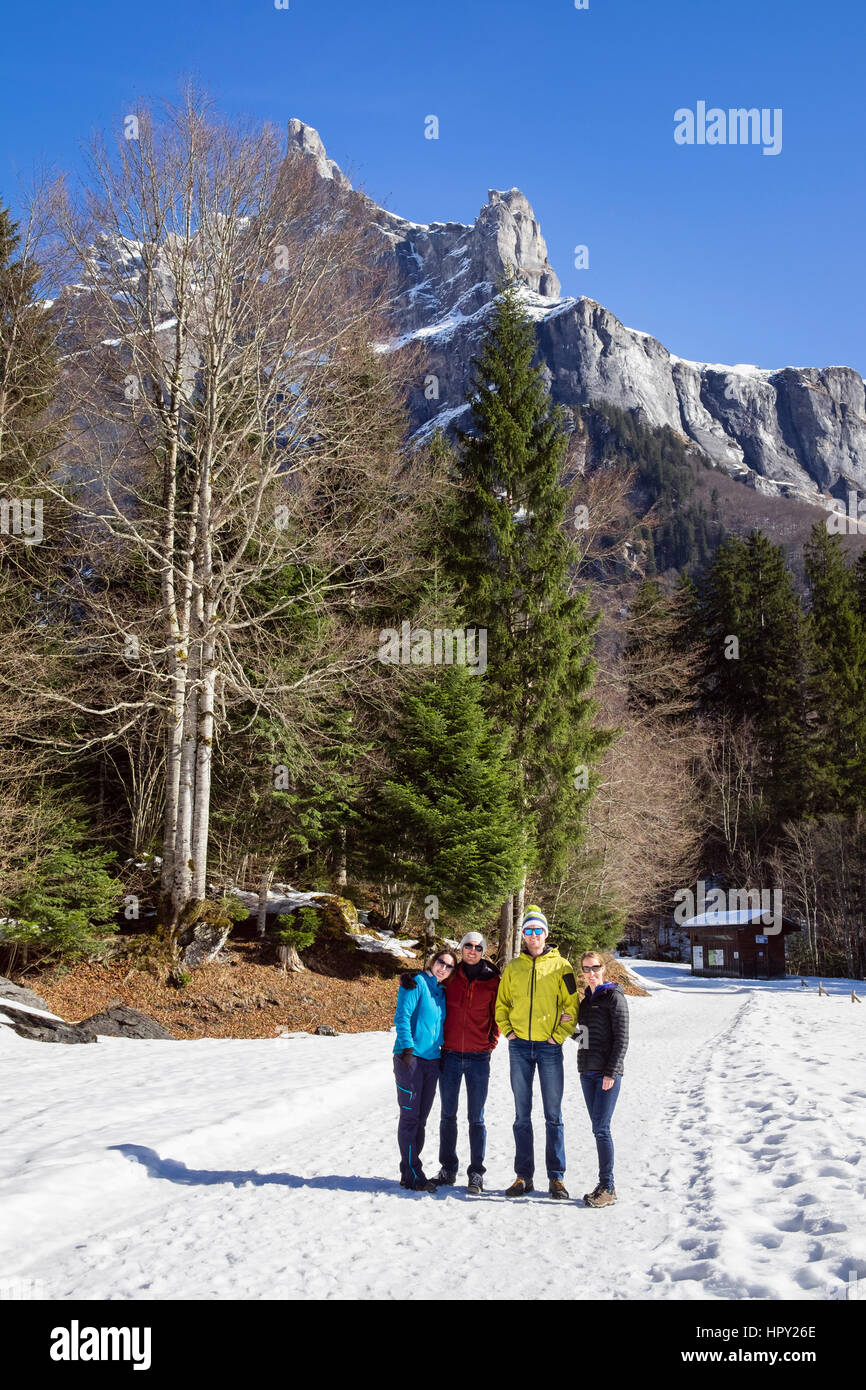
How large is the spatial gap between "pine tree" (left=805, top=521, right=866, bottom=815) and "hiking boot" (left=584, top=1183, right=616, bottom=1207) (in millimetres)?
39827

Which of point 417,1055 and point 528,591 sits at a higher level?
point 528,591

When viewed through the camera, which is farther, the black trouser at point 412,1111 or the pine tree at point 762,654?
the pine tree at point 762,654

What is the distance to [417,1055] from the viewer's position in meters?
5.83

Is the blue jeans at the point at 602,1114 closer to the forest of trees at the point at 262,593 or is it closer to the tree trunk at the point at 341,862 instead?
the forest of trees at the point at 262,593

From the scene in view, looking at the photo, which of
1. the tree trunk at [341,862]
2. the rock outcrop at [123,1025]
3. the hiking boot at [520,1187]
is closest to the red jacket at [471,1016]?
the hiking boot at [520,1187]

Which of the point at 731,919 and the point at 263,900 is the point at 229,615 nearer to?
the point at 263,900

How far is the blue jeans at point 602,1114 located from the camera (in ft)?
17.5

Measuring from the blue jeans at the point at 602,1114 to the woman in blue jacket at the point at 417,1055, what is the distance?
3.41 ft

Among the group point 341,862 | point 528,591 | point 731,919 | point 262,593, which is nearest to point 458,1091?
point 262,593

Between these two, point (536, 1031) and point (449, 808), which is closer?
point (536, 1031)

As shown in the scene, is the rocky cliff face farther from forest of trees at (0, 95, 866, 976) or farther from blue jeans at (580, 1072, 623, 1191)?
blue jeans at (580, 1072, 623, 1191)

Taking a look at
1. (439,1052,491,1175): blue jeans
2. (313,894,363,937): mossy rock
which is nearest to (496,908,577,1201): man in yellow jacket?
(439,1052,491,1175): blue jeans

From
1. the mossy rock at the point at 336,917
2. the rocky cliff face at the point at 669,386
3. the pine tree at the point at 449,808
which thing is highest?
the rocky cliff face at the point at 669,386

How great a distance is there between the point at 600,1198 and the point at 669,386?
18960 cm
